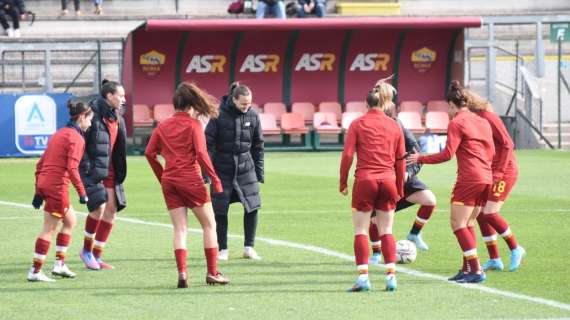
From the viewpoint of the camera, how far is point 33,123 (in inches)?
1224

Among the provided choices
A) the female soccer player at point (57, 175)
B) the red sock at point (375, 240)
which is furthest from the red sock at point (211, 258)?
the red sock at point (375, 240)

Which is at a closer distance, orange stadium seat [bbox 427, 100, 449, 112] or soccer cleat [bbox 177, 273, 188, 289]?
soccer cleat [bbox 177, 273, 188, 289]

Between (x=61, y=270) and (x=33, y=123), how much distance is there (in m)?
19.7

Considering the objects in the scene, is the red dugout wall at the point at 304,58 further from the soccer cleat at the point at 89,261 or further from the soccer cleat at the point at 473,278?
the soccer cleat at the point at 473,278

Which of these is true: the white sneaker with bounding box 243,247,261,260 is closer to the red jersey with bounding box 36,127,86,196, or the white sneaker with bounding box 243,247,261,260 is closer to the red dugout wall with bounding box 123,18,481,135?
the red jersey with bounding box 36,127,86,196

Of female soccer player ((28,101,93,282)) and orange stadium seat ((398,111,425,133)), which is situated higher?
female soccer player ((28,101,93,282))

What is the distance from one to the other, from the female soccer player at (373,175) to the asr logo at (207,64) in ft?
72.6

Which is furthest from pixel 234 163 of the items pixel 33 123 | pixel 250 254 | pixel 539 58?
pixel 539 58

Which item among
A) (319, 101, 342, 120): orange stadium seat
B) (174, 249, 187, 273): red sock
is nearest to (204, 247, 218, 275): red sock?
(174, 249, 187, 273): red sock

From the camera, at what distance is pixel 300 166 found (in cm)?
2738

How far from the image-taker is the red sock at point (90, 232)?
12664mm

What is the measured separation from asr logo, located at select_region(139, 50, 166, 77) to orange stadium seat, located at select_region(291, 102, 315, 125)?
3548mm

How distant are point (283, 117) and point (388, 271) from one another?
21899 mm

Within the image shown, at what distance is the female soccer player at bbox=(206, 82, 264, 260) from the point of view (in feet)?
43.6
